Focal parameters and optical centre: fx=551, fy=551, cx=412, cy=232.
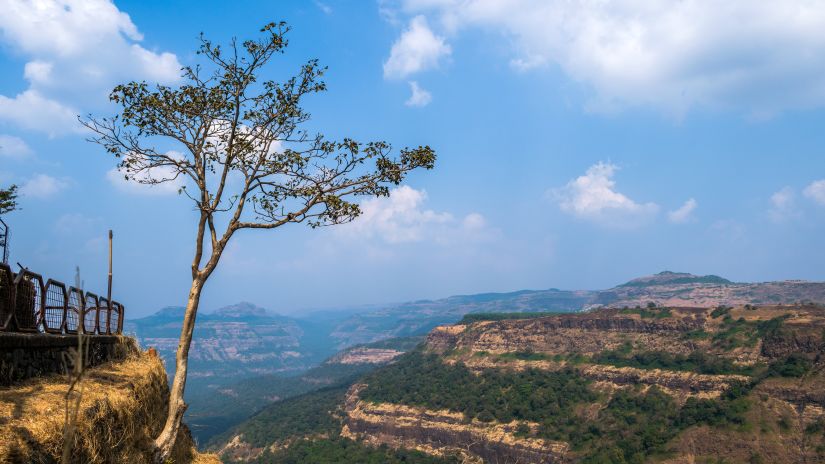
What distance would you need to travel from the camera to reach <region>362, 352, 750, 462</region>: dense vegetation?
82.3 metres

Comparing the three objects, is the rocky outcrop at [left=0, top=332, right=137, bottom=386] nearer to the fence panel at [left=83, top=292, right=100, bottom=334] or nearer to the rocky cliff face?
the fence panel at [left=83, top=292, right=100, bottom=334]

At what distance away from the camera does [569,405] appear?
103688 mm

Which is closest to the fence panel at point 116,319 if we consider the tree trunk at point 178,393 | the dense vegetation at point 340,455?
the tree trunk at point 178,393

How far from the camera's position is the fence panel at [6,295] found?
1284 centimetres

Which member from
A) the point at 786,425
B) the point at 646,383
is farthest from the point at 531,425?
the point at 786,425

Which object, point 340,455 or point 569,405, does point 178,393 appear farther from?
point 340,455

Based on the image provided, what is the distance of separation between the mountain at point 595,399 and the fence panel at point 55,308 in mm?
79845

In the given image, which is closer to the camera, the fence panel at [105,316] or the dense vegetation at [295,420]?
the fence panel at [105,316]

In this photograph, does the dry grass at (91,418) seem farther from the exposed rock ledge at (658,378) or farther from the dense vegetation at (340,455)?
the exposed rock ledge at (658,378)

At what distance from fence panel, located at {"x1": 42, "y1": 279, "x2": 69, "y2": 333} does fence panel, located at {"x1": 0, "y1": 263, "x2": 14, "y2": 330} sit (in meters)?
2.03

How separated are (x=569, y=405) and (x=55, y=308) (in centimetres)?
10115

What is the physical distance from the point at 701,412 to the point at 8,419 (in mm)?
93050

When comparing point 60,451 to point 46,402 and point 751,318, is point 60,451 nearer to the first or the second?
point 46,402

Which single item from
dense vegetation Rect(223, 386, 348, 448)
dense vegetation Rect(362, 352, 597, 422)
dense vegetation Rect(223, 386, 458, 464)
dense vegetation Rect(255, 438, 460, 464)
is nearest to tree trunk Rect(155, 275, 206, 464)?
dense vegetation Rect(255, 438, 460, 464)
